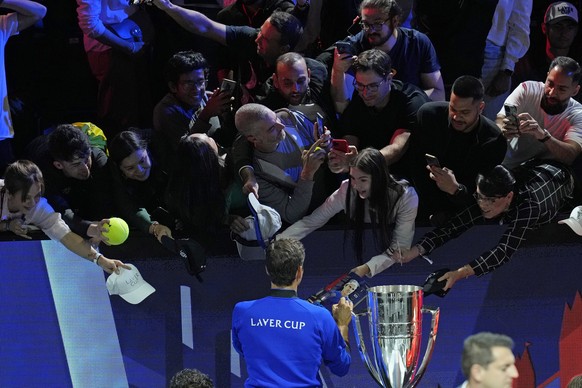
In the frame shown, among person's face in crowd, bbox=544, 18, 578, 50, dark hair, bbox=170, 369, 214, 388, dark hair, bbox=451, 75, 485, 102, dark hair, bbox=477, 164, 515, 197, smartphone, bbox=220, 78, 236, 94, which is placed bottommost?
dark hair, bbox=170, 369, 214, 388

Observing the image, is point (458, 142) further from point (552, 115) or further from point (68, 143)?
point (68, 143)

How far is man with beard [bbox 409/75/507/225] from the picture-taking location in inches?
262

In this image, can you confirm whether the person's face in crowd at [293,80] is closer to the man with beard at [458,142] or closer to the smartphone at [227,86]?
the smartphone at [227,86]

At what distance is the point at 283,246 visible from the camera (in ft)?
18.6

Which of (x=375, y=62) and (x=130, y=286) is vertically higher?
(x=375, y=62)

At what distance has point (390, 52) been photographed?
23.6 feet

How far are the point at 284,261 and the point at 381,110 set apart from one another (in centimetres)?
159

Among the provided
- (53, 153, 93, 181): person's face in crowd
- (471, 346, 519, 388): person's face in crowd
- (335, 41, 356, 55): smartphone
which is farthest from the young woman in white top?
(471, 346, 519, 388): person's face in crowd

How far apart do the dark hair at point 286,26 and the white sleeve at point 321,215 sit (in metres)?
1.02

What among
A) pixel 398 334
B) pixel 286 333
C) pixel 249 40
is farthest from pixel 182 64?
pixel 398 334

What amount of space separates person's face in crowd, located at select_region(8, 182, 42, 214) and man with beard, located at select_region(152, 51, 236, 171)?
0.79 m

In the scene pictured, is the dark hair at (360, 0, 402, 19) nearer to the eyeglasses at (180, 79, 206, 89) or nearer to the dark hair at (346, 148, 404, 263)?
the dark hair at (346, 148, 404, 263)

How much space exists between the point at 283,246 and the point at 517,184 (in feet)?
5.92

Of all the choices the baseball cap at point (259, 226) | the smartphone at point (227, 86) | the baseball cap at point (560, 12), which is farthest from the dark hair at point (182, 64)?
the baseball cap at point (560, 12)
